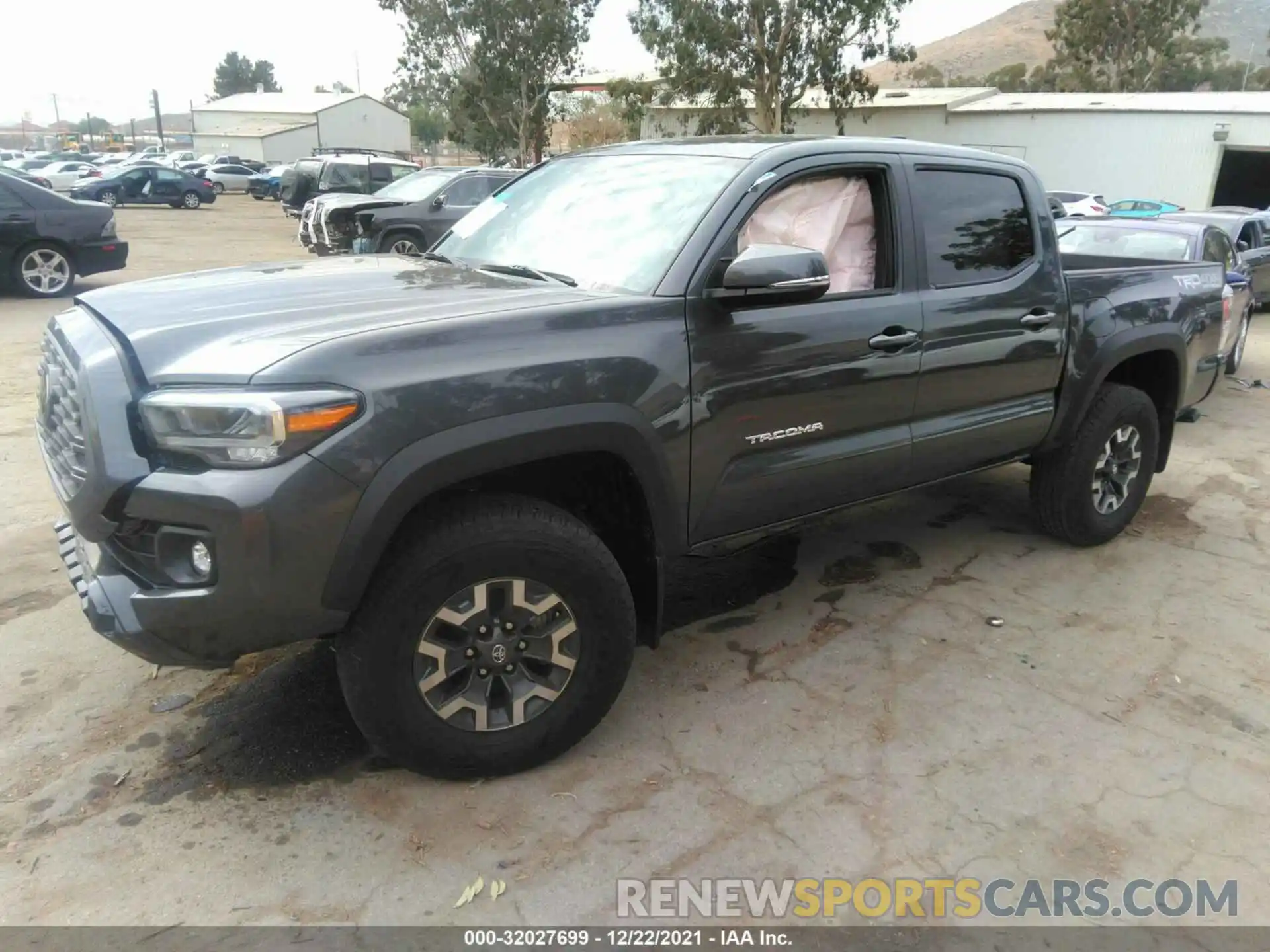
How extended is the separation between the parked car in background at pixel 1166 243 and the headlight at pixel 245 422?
8.20 metres

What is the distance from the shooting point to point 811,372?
11.0ft

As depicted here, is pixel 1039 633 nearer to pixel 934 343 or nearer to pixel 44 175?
pixel 934 343

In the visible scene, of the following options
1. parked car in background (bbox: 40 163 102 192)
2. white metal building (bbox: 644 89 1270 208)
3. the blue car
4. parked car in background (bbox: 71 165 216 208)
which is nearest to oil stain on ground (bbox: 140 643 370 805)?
white metal building (bbox: 644 89 1270 208)

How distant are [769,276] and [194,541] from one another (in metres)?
1.82

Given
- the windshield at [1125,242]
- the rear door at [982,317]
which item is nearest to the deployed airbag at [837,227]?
the rear door at [982,317]

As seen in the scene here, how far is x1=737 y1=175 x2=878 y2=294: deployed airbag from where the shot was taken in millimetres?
3551

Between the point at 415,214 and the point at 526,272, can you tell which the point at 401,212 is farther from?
the point at 526,272

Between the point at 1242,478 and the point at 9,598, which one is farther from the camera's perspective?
the point at 1242,478

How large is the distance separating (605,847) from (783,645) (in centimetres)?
145

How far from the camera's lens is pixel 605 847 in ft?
8.79

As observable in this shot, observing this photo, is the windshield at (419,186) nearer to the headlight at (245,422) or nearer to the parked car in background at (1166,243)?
the parked car in background at (1166,243)

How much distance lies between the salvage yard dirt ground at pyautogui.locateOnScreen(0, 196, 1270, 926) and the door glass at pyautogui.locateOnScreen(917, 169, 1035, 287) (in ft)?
4.93

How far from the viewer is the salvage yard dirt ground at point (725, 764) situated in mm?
2561

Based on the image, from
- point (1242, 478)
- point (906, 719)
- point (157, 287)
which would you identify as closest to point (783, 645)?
point (906, 719)
